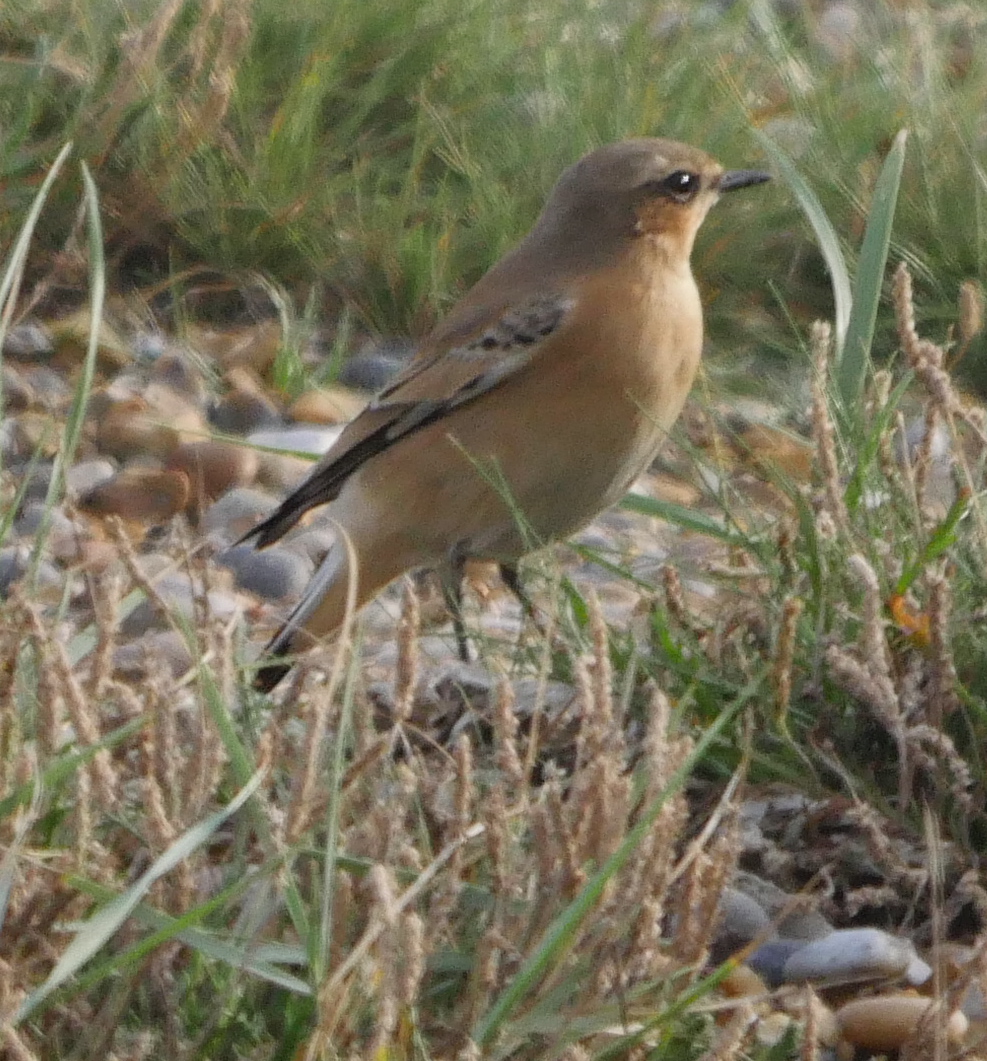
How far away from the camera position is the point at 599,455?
173 inches

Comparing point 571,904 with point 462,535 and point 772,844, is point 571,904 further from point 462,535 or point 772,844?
point 462,535

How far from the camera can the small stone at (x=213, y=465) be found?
529cm

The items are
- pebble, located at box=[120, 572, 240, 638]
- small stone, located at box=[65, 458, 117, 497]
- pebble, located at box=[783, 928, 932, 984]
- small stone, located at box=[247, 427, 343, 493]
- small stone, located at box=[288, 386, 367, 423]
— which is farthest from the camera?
small stone, located at box=[288, 386, 367, 423]

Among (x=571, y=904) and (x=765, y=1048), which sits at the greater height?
(x=571, y=904)

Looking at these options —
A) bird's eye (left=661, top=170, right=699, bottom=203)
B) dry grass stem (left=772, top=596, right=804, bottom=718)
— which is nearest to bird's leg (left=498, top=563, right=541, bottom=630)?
bird's eye (left=661, top=170, right=699, bottom=203)

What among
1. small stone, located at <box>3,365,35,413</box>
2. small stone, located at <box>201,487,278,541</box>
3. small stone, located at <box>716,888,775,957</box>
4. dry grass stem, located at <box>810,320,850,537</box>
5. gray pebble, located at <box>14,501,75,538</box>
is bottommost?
small stone, located at <box>201,487,278,541</box>

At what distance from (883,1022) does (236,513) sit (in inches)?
99.7

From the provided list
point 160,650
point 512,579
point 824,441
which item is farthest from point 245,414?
point 824,441

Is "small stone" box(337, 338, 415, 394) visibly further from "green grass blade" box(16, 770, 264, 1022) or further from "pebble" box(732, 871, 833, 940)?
"green grass blade" box(16, 770, 264, 1022)

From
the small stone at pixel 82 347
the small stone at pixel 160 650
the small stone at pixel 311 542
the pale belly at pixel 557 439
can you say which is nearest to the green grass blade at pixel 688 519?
the pale belly at pixel 557 439

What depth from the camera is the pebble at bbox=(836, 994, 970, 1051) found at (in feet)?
9.61

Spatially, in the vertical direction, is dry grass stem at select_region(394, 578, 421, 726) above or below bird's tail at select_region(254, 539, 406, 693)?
above

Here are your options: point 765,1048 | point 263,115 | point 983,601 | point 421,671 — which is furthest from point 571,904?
point 263,115

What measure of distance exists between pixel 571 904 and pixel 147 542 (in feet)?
9.11
